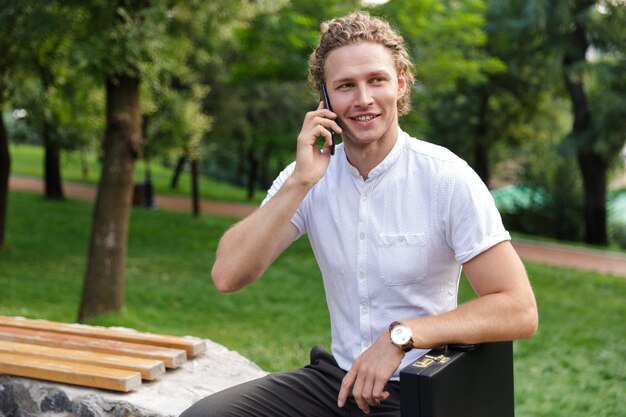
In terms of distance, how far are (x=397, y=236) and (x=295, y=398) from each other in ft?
2.33

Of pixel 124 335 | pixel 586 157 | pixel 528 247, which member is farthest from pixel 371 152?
pixel 586 157

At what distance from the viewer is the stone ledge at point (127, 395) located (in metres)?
3.27

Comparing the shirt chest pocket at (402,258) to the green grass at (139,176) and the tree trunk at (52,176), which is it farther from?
the green grass at (139,176)

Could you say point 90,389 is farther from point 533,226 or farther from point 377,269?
point 533,226

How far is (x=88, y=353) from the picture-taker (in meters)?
3.72

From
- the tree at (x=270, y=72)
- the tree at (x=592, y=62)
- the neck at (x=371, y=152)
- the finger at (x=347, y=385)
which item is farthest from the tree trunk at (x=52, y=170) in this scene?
the finger at (x=347, y=385)

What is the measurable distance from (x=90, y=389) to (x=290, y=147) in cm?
1386

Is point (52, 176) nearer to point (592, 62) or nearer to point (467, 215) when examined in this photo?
point (592, 62)

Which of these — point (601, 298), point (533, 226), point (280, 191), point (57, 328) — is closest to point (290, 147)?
point (601, 298)

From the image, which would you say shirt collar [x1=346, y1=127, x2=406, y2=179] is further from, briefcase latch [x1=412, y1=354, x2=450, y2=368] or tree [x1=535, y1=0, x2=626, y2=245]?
tree [x1=535, y1=0, x2=626, y2=245]

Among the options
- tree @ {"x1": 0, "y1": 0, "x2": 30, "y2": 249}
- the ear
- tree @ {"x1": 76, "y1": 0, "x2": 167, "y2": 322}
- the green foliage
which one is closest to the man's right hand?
the ear

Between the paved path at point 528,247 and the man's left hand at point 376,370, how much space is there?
15034mm

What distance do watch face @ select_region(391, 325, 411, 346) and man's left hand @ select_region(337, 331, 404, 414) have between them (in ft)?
0.07

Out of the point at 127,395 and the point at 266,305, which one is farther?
the point at 266,305
